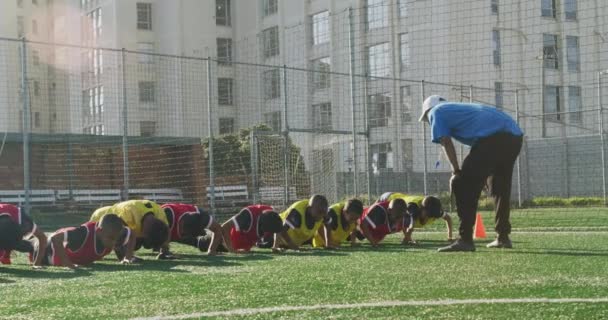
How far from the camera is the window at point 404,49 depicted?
31317 millimetres

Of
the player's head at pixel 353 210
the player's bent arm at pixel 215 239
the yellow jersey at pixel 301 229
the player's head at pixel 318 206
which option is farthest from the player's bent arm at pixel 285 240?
the player's head at pixel 353 210

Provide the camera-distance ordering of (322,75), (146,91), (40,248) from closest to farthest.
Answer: (40,248)
(146,91)
(322,75)

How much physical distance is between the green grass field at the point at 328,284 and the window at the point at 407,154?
13751mm

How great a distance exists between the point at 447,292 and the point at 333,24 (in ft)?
105

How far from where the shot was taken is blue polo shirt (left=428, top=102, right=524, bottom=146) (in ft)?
27.6

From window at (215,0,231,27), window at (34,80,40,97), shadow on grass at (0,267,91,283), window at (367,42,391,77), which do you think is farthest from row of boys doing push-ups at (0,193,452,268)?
window at (215,0,231,27)

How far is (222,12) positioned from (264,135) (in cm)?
2770

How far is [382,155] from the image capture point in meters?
26.2

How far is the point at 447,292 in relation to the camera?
5160 mm

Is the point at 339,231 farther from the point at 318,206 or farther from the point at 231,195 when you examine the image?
the point at 231,195

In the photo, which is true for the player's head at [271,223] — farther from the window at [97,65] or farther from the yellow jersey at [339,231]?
the window at [97,65]

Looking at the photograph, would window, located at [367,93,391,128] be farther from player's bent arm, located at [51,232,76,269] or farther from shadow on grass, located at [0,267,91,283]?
shadow on grass, located at [0,267,91,283]

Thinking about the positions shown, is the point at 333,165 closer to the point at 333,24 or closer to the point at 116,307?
the point at 333,24

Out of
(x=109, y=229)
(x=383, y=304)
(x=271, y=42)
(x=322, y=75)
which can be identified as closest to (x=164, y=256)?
(x=109, y=229)
